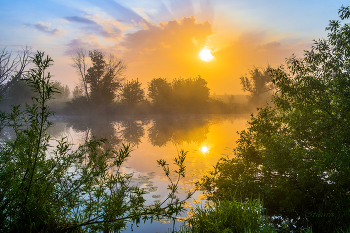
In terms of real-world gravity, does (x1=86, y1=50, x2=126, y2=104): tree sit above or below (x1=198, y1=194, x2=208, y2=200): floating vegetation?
above

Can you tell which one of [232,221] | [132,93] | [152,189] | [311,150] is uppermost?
[132,93]

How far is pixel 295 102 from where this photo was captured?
5.64 meters

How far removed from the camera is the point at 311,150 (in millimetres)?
4734

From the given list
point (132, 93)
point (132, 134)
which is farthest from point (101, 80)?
point (132, 134)

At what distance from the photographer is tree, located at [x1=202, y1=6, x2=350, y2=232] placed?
4.44m

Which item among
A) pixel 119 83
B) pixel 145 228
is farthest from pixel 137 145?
pixel 119 83

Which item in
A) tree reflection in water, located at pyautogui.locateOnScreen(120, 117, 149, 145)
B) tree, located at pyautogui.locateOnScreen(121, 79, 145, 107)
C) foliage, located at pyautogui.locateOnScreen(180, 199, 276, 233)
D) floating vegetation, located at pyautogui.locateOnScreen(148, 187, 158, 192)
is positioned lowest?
foliage, located at pyautogui.locateOnScreen(180, 199, 276, 233)

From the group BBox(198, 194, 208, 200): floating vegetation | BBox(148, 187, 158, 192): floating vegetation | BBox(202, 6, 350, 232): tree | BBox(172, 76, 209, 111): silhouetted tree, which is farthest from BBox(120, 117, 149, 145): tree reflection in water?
BBox(172, 76, 209, 111): silhouetted tree

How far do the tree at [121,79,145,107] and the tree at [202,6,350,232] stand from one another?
34.0 meters

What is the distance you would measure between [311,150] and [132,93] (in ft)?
118

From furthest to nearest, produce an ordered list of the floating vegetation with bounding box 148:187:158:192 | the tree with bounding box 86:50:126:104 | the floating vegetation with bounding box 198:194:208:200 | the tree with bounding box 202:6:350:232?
the tree with bounding box 86:50:126:104 → the floating vegetation with bounding box 148:187:158:192 → the floating vegetation with bounding box 198:194:208:200 → the tree with bounding box 202:6:350:232

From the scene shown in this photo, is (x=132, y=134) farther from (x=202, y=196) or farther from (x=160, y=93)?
(x=160, y=93)

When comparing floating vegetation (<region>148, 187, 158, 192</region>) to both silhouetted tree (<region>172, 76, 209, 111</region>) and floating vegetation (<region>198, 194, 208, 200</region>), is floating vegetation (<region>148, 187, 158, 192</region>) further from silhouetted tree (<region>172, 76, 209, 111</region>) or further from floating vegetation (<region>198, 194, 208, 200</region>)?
silhouetted tree (<region>172, 76, 209, 111</region>)

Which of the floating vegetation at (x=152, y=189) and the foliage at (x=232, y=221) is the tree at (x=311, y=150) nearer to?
the foliage at (x=232, y=221)
